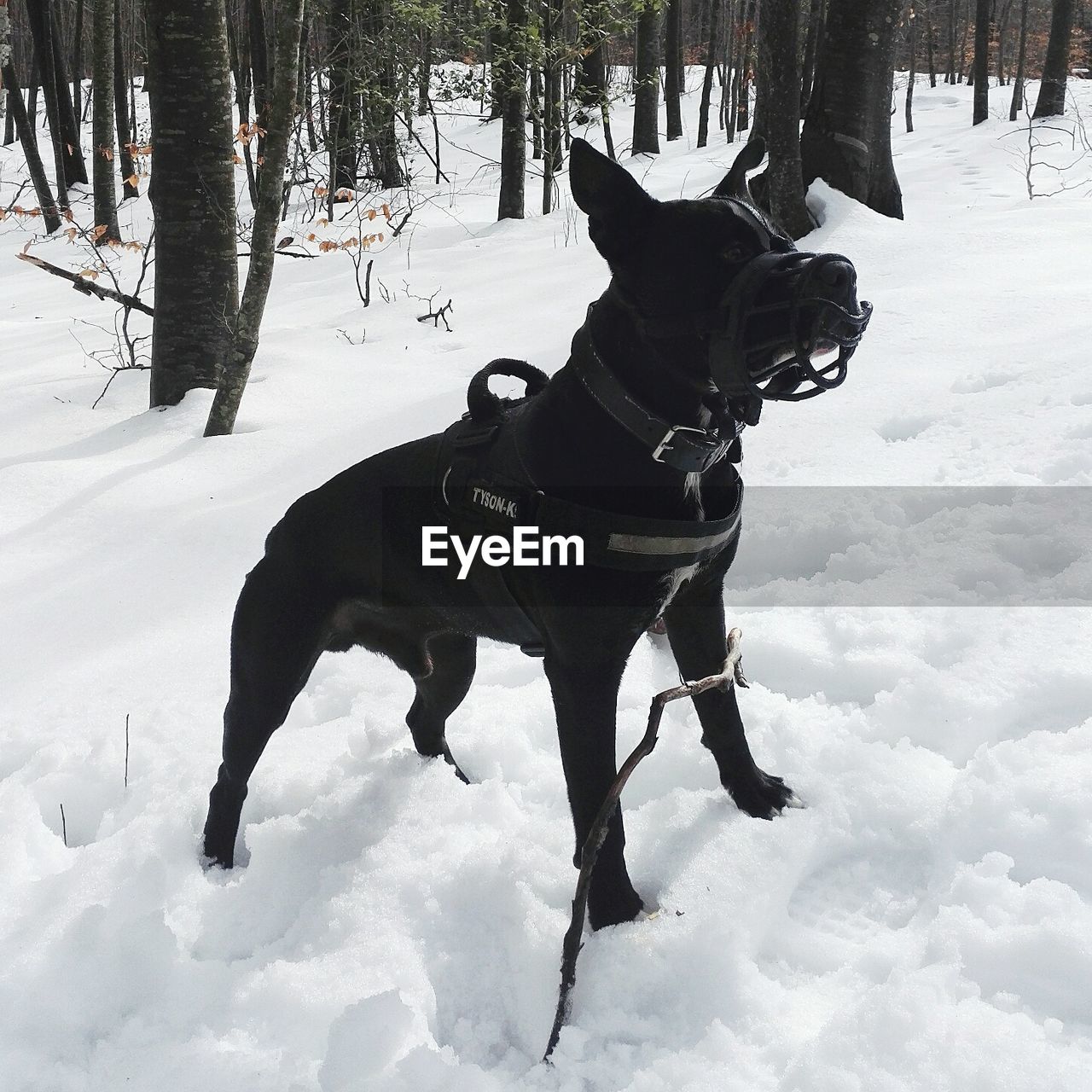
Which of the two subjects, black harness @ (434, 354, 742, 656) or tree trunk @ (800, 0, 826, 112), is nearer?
black harness @ (434, 354, 742, 656)

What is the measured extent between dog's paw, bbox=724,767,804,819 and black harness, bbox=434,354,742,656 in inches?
26.4

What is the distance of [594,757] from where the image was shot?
1.93 metres

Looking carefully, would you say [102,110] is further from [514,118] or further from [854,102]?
[854,102]

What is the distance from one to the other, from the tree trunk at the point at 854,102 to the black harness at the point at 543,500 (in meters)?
5.89

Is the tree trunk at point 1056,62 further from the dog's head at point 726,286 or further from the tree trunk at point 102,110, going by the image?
the dog's head at point 726,286

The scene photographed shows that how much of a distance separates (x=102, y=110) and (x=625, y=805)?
13051 mm

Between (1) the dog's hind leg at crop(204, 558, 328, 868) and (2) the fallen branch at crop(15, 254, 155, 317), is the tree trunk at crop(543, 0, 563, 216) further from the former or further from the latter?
(1) the dog's hind leg at crop(204, 558, 328, 868)

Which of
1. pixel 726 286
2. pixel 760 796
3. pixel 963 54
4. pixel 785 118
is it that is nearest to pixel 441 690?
pixel 760 796

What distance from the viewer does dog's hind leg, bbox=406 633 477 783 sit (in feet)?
8.27

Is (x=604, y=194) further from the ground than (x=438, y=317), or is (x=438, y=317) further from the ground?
(x=604, y=194)

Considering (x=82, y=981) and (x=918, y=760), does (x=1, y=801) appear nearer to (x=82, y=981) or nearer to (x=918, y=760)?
(x=82, y=981)

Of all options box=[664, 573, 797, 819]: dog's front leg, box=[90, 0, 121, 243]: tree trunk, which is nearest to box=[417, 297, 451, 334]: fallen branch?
box=[664, 573, 797, 819]: dog's front leg

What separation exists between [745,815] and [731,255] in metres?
1.32

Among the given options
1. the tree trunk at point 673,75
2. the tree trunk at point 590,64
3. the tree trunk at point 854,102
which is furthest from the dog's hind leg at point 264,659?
the tree trunk at point 673,75
